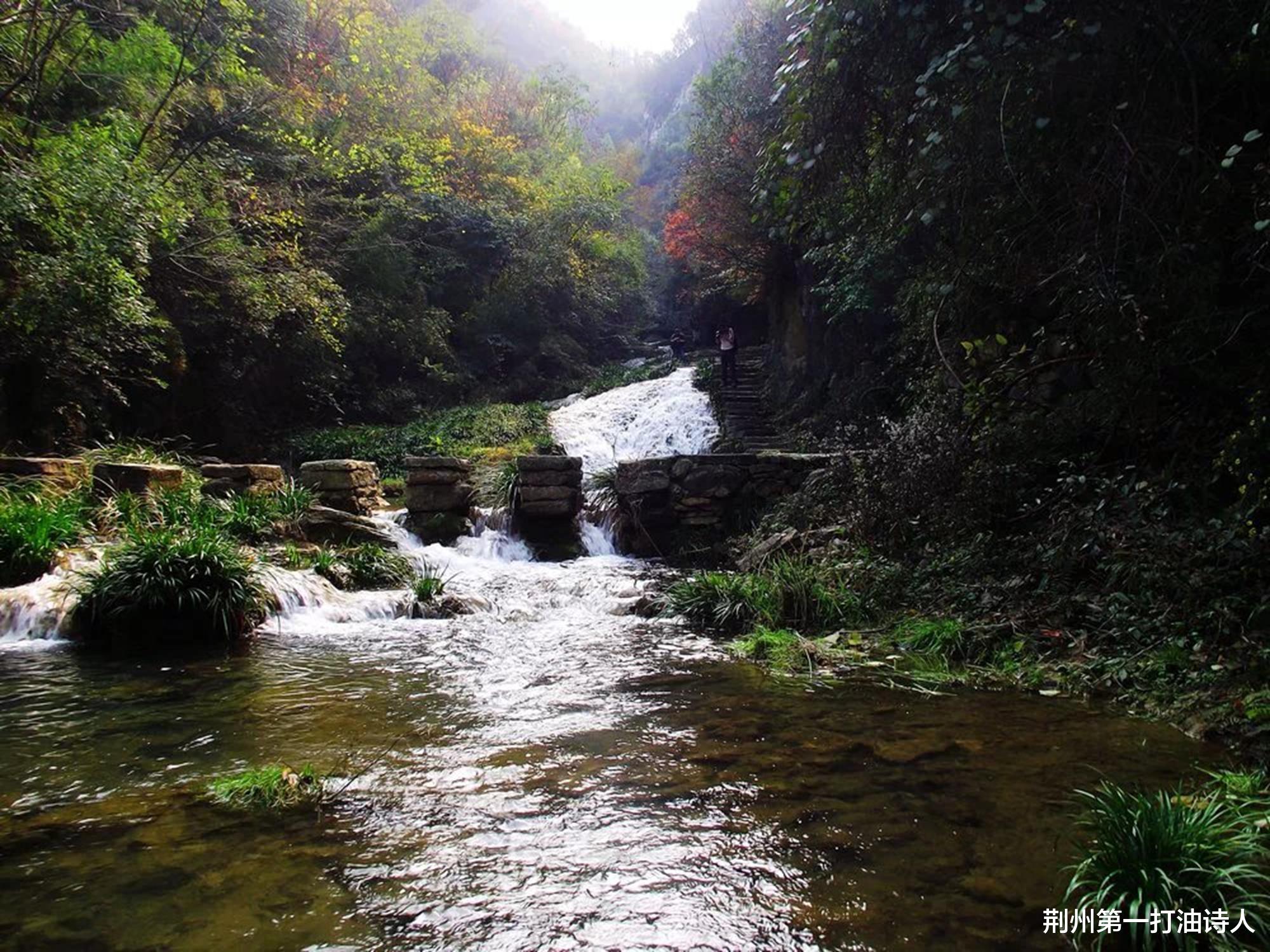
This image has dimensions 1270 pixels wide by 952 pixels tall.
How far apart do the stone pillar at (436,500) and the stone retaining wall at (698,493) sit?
93.4 inches

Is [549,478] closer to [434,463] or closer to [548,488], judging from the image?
[548,488]

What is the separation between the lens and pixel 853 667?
13.9 ft

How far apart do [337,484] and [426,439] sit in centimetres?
659

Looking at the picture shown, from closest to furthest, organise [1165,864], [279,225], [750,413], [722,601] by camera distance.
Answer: [1165,864] → [722,601] → [279,225] → [750,413]

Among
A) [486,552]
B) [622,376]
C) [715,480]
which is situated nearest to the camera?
[715,480]

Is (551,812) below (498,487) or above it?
below

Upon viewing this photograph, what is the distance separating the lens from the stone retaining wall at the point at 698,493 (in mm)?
9250

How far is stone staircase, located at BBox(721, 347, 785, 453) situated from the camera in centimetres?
1440

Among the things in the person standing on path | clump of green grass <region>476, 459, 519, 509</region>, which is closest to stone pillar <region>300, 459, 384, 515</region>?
clump of green grass <region>476, 459, 519, 509</region>

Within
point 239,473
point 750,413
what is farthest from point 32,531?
point 750,413

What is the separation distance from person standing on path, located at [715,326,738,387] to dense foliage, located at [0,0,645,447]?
22.4 feet

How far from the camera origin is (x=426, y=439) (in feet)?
53.2

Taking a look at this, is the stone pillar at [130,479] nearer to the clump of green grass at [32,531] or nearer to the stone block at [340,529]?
the clump of green grass at [32,531]

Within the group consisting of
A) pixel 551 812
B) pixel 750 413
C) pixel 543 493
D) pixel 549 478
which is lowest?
pixel 551 812
